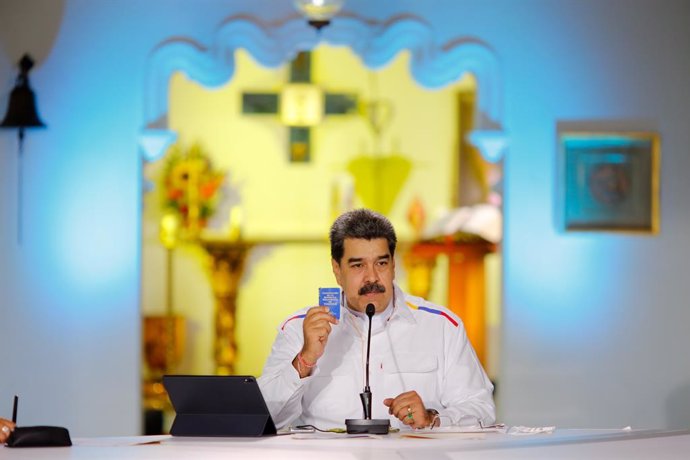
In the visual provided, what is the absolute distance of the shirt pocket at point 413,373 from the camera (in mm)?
3881

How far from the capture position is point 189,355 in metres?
7.25

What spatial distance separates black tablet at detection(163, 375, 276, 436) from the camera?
334 cm

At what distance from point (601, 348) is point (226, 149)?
8.18 ft

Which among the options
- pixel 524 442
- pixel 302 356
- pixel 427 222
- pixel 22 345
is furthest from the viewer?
pixel 427 222

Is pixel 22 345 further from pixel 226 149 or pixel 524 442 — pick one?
pixel 524 442

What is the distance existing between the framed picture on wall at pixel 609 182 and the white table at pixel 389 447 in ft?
10.1

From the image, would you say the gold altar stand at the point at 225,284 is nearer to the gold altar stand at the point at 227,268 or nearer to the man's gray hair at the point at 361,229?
the gold altar stand at the point at 227,268

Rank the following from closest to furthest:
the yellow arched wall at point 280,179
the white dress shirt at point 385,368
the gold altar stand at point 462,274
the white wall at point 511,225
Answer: the white dress shirt at point 385,368, the white wall at point 511,225, the gold altar stand at point 462,274, the yellow arched wall at point 280,179

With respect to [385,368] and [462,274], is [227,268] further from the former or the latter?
[385,368]

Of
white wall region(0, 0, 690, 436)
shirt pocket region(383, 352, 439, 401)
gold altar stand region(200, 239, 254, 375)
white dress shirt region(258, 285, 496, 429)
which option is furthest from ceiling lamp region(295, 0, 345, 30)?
shirt pocket region(383, 352, 439, 401)

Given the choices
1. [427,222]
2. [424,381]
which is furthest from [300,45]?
[424,381]

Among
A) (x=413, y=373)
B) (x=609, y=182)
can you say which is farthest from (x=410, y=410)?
(x=609, y=182)

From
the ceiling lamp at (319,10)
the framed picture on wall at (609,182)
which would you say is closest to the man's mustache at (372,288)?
the ceiling lamp at (319,10)

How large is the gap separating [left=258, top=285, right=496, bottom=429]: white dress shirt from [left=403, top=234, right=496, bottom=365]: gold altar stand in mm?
2912
